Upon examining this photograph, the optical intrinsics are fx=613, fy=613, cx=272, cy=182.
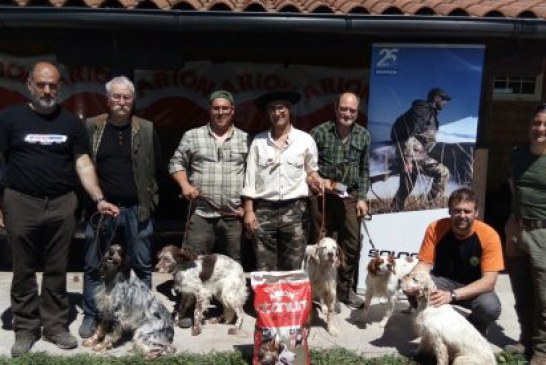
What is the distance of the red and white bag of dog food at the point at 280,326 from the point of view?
14.0 ft

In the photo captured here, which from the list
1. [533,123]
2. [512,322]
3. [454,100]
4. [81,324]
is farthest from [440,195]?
[81,324]

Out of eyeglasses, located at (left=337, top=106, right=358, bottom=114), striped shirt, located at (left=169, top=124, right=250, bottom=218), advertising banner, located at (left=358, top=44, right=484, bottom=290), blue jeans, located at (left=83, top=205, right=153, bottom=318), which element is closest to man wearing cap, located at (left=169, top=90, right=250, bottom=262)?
striped shirt, located at (left=169, top=124, right=250, bottom=218)

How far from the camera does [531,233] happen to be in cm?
451

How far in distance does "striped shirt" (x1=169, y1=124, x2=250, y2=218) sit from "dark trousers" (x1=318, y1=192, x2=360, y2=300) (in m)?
0.91

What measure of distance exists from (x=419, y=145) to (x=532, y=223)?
65.1 inches

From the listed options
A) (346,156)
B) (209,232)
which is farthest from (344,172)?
(209,232)

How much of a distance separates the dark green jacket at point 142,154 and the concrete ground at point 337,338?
43.2 inches

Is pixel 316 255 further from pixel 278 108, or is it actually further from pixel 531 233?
pixel 531 233

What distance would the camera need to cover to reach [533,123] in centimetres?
438

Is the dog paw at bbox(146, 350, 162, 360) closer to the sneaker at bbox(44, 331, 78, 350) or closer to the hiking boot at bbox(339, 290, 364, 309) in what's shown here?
the sneaker at bbox(44, 331, 78, 350)

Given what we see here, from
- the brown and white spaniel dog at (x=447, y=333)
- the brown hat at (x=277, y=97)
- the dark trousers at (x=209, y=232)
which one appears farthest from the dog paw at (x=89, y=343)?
the brown and white spaniel dog at (x=447, y=333)

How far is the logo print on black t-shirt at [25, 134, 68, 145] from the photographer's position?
430 centimetres

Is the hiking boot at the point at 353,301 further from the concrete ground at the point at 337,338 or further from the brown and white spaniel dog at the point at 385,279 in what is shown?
the brown and white spaniel dog at the point at 385,279

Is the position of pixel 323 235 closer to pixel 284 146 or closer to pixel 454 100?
pixel 284 146
